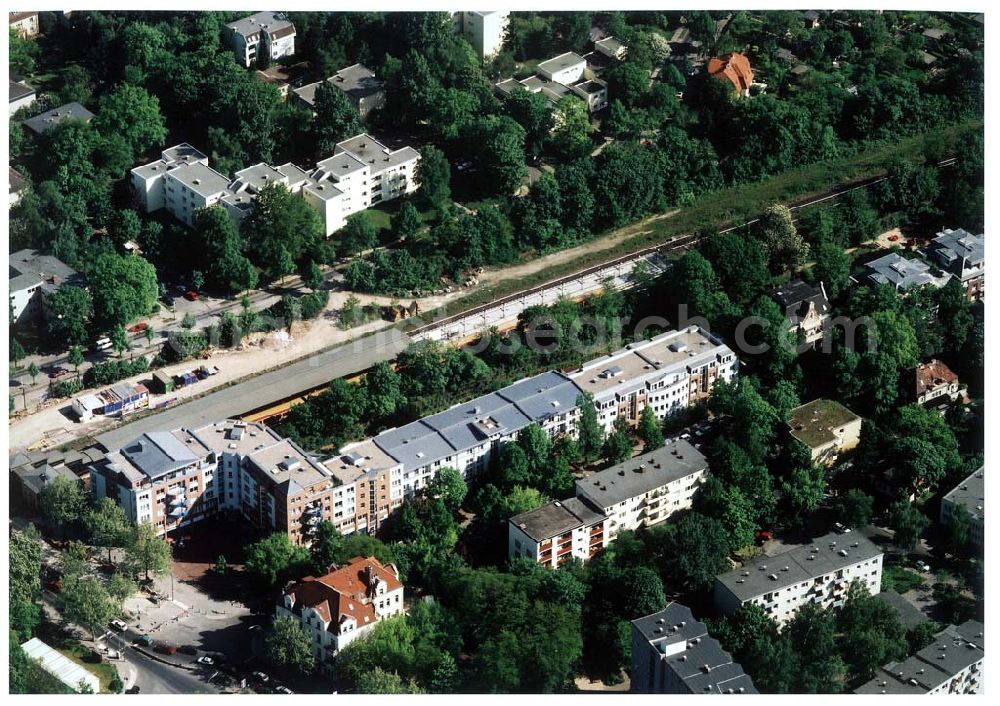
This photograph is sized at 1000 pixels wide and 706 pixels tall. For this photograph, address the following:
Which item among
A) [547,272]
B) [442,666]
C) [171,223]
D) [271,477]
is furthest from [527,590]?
[171,223]

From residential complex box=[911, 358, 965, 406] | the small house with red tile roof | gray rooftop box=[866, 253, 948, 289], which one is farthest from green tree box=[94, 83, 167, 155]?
residential complex box=[911, 358, 965, 406]

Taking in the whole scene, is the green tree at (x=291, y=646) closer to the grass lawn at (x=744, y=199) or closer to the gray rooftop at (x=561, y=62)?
the grass lawn at (x=744, y=199)

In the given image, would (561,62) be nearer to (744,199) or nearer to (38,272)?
(744,199)

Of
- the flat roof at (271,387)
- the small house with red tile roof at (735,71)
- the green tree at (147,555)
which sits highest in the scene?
the small house with red tile roof at (735,71)

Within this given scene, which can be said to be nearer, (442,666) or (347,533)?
(442,666)

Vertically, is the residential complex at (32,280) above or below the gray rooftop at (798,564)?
above

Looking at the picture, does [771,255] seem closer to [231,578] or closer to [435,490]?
[435,490]

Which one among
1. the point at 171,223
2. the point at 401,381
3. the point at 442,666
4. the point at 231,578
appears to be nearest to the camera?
the point at 442,666

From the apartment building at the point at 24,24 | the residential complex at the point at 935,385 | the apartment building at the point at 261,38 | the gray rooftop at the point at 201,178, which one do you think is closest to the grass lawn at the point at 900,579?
the residential complex at the point at 935,385
